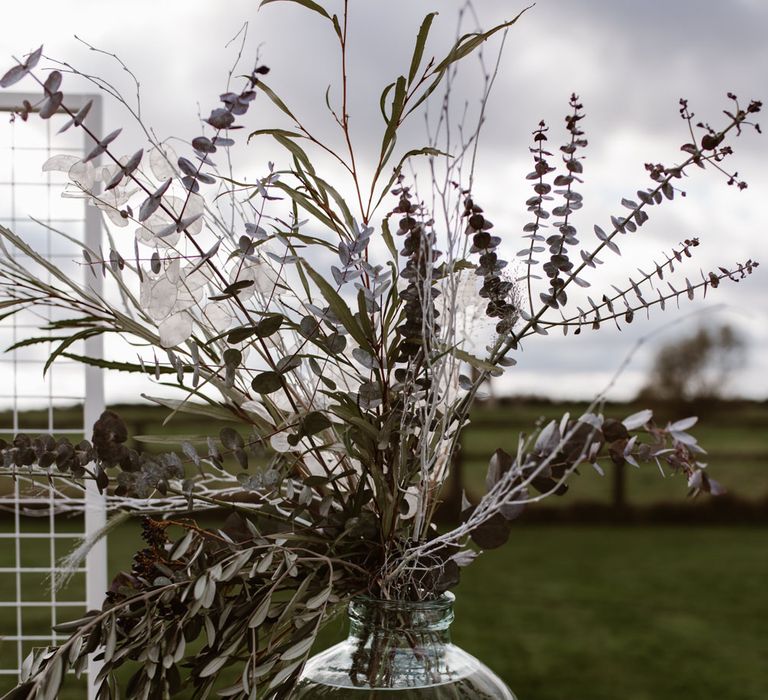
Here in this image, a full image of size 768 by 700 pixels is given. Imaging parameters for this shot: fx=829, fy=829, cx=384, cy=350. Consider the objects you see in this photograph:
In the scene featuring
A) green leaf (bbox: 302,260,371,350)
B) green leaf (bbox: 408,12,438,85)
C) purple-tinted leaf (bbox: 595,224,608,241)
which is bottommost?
green leaf (bbox: 302,260,371,350)

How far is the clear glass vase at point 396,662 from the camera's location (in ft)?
2.54

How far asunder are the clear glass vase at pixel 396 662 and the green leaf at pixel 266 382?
0.73ft

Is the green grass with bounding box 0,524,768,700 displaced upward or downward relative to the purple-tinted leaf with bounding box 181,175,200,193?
downward

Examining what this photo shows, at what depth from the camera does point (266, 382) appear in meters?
0.76

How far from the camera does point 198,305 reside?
0.82 metres

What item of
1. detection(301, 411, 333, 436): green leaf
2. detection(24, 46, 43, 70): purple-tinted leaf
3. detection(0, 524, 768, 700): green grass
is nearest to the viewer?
detection(24, 46, 43, 70): purple-tinted leaf

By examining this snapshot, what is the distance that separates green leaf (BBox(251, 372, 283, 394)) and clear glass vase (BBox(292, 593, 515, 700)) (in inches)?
8.7

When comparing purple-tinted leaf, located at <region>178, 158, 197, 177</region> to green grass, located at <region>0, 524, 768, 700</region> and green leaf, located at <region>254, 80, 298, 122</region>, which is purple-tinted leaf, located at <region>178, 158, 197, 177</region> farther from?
green grass, located at <region>0, 524, 768, 700</region>

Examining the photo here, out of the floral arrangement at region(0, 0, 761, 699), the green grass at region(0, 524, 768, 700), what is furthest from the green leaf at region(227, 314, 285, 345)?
the green grass at region(0, 524, 768, 700)

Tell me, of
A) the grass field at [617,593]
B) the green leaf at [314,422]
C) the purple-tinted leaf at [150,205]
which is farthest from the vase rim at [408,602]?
the grass field at [617,593]

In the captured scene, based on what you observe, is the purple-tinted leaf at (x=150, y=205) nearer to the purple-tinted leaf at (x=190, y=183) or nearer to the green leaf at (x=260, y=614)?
the purple-tinted leaf at (x=190, y=183)

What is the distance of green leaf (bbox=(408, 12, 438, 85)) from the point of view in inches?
31.4

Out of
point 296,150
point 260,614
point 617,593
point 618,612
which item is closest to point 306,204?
point 296,150

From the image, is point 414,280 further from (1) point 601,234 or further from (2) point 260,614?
(2) point 260,614
